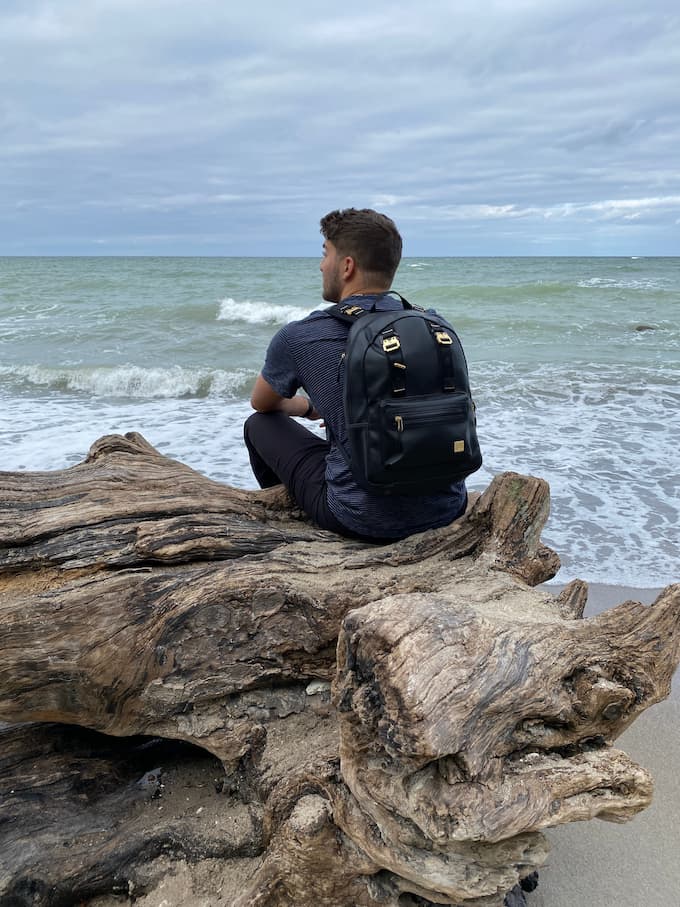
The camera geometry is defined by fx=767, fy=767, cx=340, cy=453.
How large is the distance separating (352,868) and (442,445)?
145 cm

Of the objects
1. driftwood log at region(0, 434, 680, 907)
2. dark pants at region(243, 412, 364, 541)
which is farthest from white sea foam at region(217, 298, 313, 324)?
driftwood log at region(0, 434, 680, 907)

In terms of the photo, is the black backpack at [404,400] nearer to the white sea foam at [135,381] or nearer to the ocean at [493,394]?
the ocean at [493,394]

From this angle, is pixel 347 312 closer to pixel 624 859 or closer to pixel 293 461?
pixel 293 461

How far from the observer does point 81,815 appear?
2811 millimetres

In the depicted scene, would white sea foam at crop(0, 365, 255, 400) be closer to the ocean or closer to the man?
the ocean

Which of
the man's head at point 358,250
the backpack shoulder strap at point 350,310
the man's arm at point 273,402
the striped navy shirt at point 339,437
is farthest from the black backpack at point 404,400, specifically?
the man's arm at point 273,402

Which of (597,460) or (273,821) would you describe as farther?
(597,460)

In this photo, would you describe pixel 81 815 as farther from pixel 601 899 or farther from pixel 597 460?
pixel 597 460

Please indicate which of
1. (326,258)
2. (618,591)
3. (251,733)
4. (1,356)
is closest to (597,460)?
(618,591)

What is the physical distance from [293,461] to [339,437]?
502 mm

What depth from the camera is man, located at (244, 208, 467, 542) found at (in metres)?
3.22

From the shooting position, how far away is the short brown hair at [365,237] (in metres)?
3.21

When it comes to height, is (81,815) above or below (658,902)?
above

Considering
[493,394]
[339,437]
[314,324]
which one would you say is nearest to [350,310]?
[314,324]
